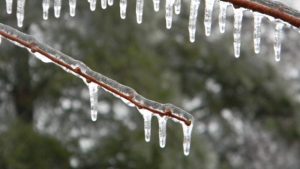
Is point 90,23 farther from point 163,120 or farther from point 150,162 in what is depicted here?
point 163,120

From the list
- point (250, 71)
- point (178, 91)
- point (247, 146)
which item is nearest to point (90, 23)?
point (178, 91)

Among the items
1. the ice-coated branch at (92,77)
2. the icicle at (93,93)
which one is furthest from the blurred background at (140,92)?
the ice-coated branch at (92,77)

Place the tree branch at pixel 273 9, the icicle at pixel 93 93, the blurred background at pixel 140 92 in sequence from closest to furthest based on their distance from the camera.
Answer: the tree branch at pixel 273 9
the icicle at pixel 93 93
the blurred background at pixel 140 92

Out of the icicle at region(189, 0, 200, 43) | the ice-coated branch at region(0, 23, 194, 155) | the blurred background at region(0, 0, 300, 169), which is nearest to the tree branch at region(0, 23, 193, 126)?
the ice-coated branch at region(0, 23, 194, 155)

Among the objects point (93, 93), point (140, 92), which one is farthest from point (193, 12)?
point (140, 92)

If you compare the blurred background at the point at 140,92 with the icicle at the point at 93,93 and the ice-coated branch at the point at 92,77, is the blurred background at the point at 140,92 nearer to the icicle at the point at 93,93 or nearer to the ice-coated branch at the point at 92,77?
the icicle at the point at 93,93

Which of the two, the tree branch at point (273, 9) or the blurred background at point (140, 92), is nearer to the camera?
the tree branch at point (273, 9)

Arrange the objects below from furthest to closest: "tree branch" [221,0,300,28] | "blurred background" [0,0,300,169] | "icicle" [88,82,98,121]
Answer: "blurred background" [0,0,300,169] < "icicle" [88,82,98,121] < "tree branch" [221,0,300,28]

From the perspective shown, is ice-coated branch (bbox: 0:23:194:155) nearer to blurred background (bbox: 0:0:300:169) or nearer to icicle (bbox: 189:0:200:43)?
icicle (bbox: 189:0:200:43)
